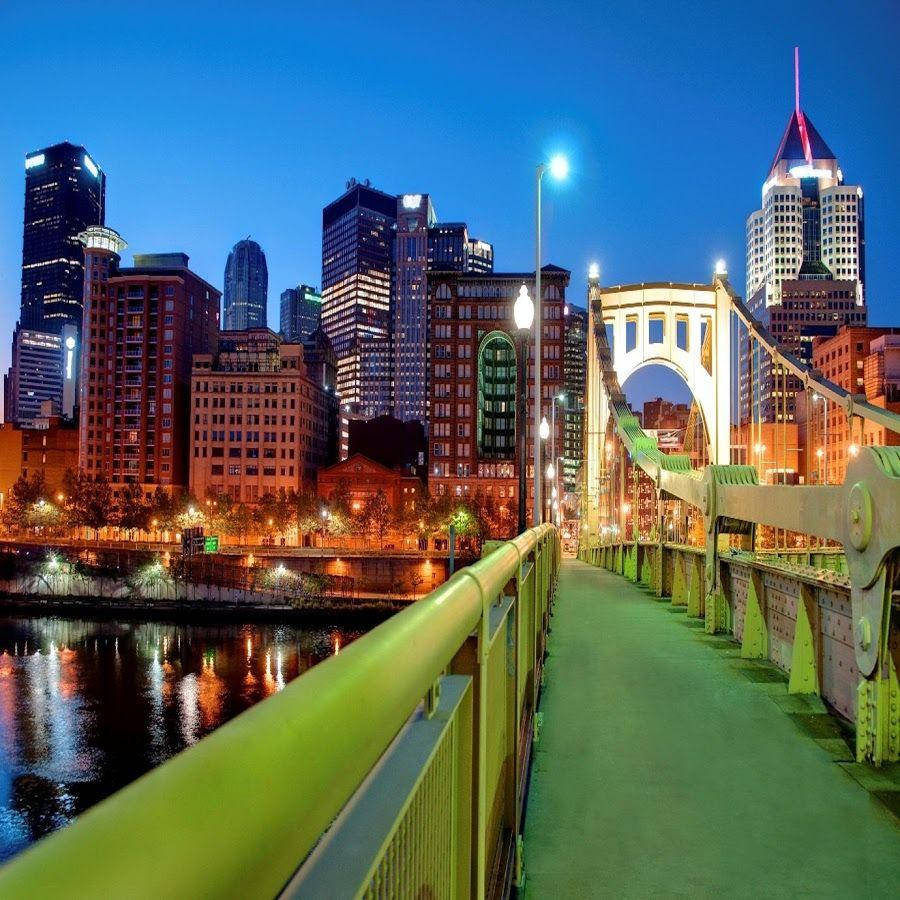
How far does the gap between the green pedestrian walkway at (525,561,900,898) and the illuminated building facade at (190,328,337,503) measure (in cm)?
9665

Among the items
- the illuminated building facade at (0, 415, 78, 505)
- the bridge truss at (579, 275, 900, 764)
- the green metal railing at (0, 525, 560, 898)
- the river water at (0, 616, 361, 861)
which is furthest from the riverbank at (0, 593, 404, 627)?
the green metal railing at (0, 525, 560, 898)

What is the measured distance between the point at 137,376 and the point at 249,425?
16.9m

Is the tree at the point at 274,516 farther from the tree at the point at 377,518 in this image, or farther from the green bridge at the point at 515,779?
the green bridge at the point at 515,779

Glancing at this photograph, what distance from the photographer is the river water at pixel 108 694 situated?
3544cm

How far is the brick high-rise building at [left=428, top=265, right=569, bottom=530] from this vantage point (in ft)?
332

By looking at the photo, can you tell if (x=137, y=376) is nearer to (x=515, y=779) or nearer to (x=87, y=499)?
(x=87, y=499)

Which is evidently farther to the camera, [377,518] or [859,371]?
[859,371]

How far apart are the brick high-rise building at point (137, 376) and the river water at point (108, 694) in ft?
122

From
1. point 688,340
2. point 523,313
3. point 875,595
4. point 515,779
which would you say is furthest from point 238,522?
point 515,779

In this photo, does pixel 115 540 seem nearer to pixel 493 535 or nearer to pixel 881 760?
pixel 493 535

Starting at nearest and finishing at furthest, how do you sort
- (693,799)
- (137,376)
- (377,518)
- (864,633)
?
(693,799) < (864,633) < (377,518) < (137,376)

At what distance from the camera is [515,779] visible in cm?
486

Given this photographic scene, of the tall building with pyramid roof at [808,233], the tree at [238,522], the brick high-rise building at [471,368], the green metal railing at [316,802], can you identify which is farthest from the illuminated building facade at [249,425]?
the tall building with pyramid roof at [808,233]

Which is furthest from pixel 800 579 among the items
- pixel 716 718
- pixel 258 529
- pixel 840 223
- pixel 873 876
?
pixel 840 223
